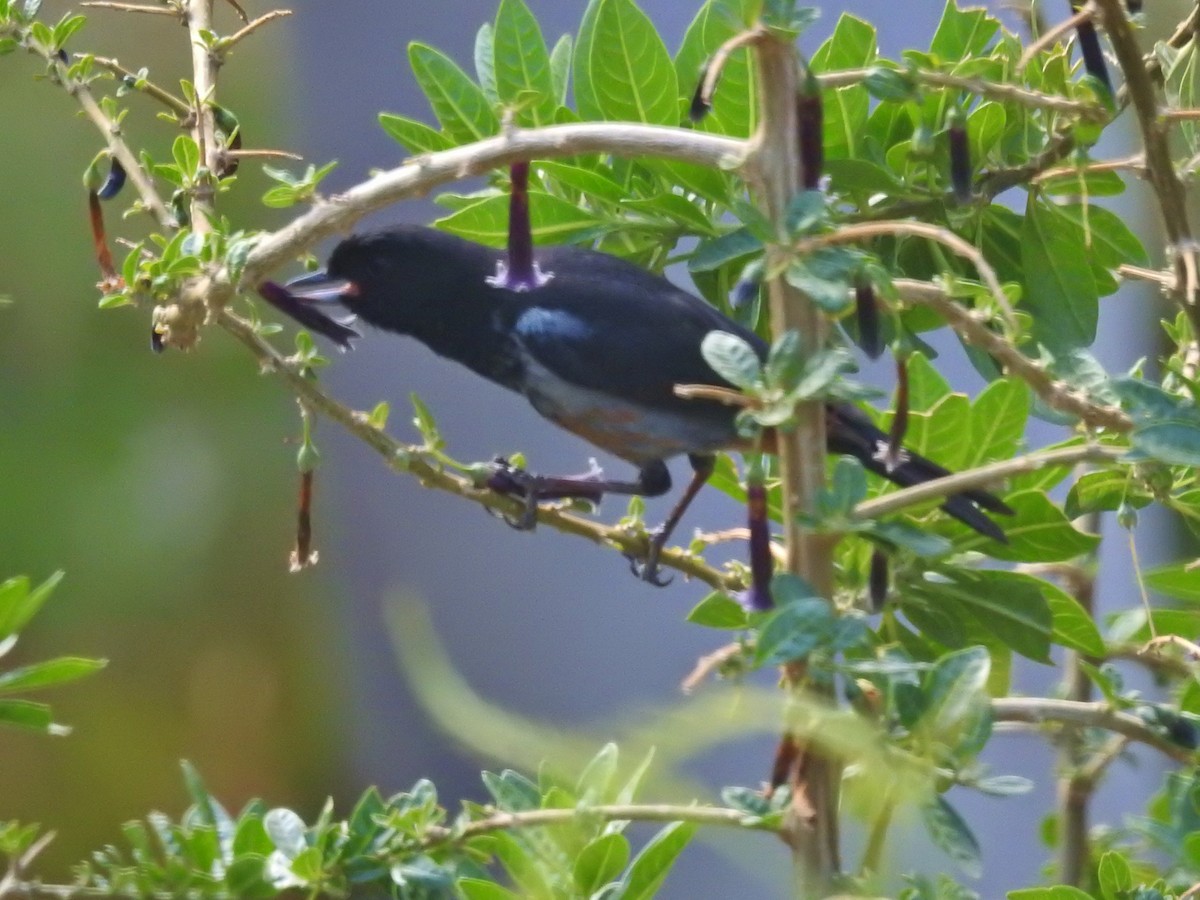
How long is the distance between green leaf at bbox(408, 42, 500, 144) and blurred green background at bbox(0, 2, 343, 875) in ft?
2.16

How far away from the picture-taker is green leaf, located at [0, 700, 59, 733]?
0.41 metres

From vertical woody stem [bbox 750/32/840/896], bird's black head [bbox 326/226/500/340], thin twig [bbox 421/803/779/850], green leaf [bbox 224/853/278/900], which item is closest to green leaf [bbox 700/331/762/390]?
vertical woody stem [bbox 750/32/840/896]

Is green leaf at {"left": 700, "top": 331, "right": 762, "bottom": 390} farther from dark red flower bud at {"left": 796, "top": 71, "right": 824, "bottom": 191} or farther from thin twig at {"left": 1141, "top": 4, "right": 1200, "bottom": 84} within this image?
thin twig at {"left": 1141, "top": 4, "right": 1200, "bottom": 84}

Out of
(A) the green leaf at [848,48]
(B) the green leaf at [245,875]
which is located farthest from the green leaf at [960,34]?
(B) the green leaf at [245,875]

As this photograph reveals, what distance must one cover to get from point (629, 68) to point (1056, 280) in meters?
0.22

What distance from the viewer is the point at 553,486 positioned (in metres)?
0.67

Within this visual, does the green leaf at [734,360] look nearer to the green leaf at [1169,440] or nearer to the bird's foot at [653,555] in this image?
the green leaf at [1169,440]

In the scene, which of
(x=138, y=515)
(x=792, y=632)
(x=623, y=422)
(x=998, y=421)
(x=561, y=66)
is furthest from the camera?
(x=138, y=515)

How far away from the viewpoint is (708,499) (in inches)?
51.9

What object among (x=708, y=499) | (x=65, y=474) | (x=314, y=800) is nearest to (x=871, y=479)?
(x=708, y=499)

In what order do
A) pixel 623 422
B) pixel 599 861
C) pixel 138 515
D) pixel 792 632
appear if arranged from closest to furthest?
1. pixel 792 632
2. pixel 599 861
3. pixel 623 422
4. pixel 138 515

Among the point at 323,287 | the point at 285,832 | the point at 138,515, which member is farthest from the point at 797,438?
the point at 138,515

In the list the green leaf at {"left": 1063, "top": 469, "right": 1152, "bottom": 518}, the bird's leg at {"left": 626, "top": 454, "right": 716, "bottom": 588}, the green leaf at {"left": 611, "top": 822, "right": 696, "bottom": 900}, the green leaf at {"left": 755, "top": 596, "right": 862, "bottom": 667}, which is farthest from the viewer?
the bird's leg at {"left": 626, "top": 454, "right": 716, "bottom": 588}

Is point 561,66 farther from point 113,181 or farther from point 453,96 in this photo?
point 113,181
